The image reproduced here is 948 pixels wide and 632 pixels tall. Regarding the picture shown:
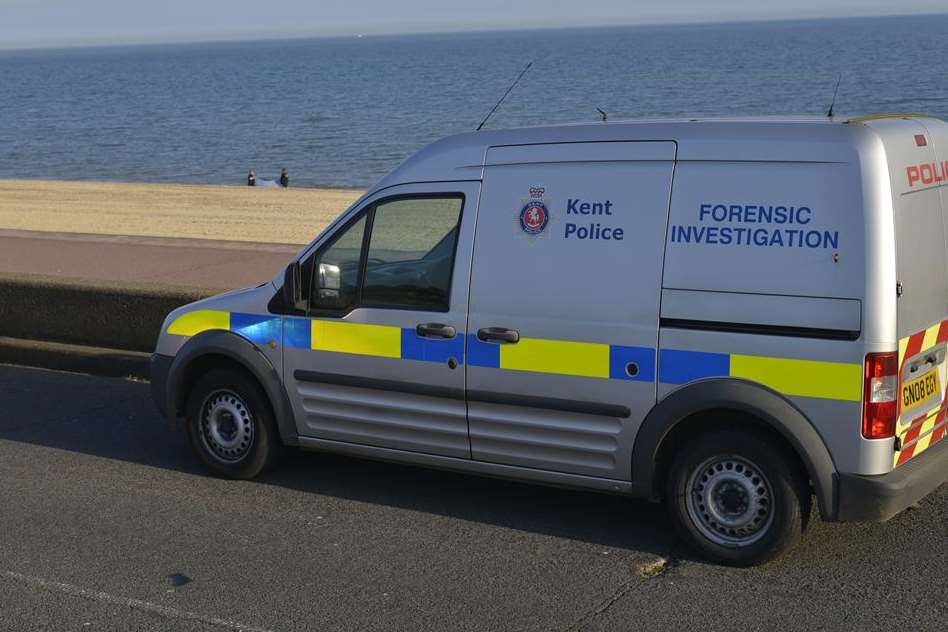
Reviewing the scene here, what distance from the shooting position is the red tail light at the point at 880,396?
5.27 m

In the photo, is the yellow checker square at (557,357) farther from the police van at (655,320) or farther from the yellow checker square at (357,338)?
the yellow checker square at (357,338)

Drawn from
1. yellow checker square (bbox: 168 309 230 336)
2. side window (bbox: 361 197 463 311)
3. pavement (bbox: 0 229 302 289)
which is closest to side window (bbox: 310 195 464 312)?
side window (bbox: 361 197 463 311)

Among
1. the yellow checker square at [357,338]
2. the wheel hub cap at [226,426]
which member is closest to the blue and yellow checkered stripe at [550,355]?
the yellow checker square at [357,338]

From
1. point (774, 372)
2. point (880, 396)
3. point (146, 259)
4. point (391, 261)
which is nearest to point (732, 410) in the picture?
point (774, 372)

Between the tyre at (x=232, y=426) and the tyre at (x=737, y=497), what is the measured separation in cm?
238

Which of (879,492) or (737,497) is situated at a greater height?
(879,492)

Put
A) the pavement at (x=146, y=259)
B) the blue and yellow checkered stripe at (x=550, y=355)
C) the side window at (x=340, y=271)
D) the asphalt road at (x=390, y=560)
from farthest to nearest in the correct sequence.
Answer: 1. the pavement at (x=146, y=259)
2. the side window at (x=340, y=271)
3. the blue and yellow checkered stripe at (x=550, y=355)
4. the asphalt road at (x=390, y=560)

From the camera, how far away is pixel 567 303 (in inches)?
236

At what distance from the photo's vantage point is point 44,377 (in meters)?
10.0

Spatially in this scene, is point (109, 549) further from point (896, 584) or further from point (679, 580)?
point (896, 584)

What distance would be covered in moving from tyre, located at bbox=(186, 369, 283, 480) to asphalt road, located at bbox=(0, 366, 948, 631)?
139 millimetres

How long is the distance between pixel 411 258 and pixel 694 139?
171 centimetres

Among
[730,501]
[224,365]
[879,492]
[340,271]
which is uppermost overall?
[340,271]

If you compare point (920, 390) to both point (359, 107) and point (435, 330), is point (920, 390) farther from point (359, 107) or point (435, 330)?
point (359, 107)
